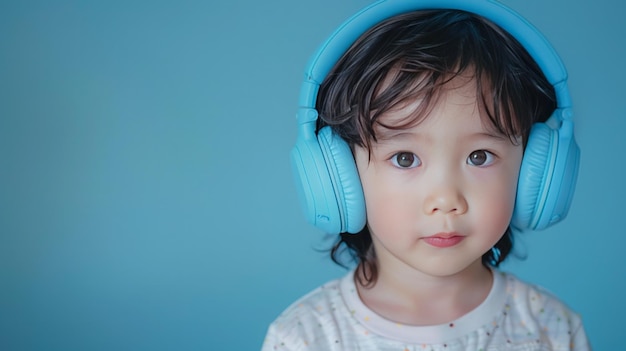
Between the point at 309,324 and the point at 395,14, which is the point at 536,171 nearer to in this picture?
the point at 395,14

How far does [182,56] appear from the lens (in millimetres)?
2652

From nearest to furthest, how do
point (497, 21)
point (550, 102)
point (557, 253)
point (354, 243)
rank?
point (497, 21), point (550, 102), point (354, 243), point (557, 253)

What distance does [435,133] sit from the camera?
1466 mm

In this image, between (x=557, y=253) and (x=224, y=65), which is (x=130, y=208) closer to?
→ (x=224, y=65)

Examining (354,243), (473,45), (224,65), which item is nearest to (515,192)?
(473,45)

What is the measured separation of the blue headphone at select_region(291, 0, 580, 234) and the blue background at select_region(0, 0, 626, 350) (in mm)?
1073

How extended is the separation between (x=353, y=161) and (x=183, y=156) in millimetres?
1278

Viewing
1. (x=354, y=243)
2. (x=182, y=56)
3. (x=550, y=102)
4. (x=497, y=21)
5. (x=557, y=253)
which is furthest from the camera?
(x=557, y=253)

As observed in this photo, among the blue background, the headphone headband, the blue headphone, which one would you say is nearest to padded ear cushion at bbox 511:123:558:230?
the blue headphone

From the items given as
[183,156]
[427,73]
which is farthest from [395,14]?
[183,156]

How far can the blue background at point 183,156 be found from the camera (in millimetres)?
2631

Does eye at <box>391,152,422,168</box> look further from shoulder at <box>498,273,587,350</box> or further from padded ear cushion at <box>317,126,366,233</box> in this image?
shoulder at <box>498,273,587,350</box>

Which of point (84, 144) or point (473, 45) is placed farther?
point (84, 144)

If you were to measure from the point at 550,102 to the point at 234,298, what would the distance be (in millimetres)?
1432
